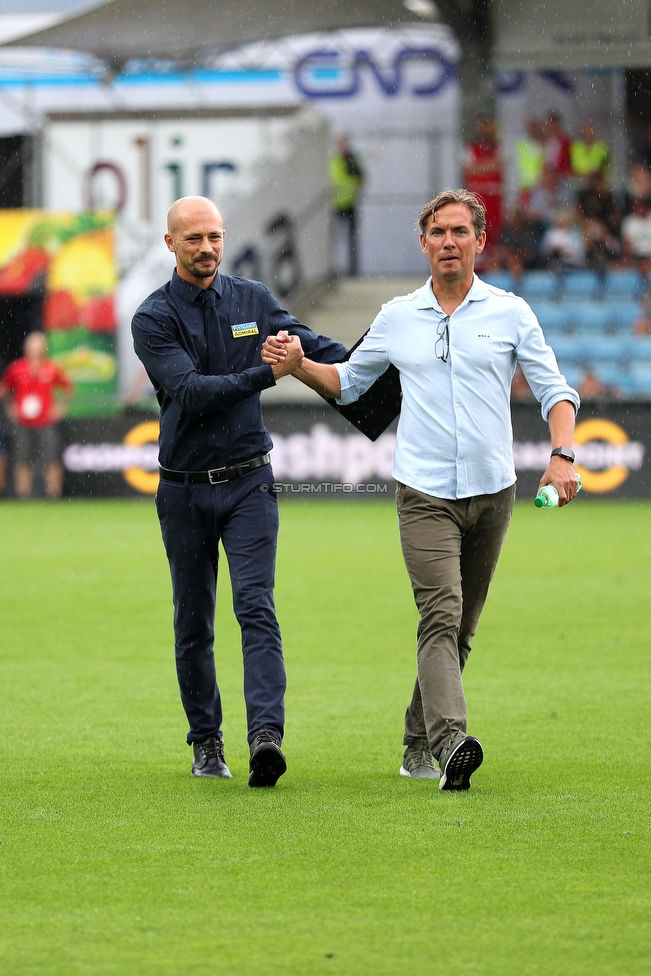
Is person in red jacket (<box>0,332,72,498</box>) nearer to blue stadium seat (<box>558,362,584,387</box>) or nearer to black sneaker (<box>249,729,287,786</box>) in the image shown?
blue stadium seat (<box>558,362,584,387</box>)

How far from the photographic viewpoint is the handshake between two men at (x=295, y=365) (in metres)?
5.88

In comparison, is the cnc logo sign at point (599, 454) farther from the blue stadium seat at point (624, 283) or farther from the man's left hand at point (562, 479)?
the man's left hand at point (562, 479)

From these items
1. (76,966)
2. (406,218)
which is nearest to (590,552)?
(76,966)

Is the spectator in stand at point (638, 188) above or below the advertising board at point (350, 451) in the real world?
above

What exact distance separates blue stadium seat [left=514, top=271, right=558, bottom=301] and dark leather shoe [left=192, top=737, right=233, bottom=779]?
20.5 m

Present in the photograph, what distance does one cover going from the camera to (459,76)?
1049 inches

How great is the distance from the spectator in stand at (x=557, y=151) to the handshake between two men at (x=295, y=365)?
21.1 m

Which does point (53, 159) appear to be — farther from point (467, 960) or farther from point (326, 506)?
point (467, 960)

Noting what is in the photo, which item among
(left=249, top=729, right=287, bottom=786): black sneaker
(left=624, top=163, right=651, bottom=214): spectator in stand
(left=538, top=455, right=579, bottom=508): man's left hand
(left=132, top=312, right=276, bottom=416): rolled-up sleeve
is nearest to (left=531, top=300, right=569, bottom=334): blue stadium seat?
(left=624, top=163, right=651, bottom=214): spectator in stand

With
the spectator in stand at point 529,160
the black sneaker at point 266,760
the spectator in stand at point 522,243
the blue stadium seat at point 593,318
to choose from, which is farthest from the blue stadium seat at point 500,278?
the black sneaker at point 266,760

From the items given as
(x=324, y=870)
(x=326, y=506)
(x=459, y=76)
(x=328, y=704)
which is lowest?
(x=326, y=506)

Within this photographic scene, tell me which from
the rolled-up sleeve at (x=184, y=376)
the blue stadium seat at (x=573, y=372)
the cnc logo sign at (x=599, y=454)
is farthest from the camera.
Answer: the blue stadium seat at (x=573, y=372)

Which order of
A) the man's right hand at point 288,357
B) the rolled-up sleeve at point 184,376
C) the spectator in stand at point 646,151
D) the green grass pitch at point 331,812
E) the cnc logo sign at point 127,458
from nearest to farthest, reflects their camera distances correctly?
1. the green grass pitch at point 331,812
2. the rolled-up sleeve at point 184,376
3. the man's right hand at point 288,357
4. the cnc logo sign at point 127,458
5. the spectator in stand at point 646,151

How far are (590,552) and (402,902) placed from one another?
10725 mm
